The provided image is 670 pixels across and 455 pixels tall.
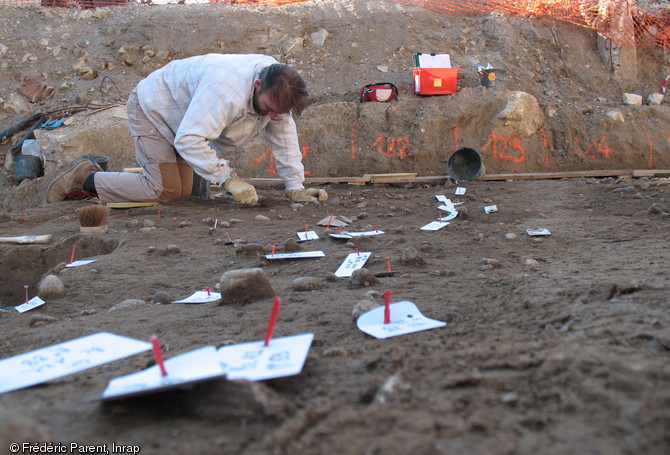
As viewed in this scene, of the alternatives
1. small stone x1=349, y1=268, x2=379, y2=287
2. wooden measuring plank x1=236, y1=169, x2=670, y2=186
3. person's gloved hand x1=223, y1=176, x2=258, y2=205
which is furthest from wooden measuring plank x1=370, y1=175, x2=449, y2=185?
small stone x1=349, y1=268, x2=379, y2=287

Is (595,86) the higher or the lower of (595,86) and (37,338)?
the higher

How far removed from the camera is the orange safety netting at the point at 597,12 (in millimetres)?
7941

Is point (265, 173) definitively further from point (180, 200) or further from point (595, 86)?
point (595, 86)

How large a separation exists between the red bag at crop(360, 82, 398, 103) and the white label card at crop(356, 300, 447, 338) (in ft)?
18.1

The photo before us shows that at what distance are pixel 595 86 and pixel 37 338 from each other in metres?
7.91

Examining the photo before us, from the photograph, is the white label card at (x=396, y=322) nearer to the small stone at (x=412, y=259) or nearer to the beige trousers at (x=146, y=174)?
the small stone at (x=412, y=259)

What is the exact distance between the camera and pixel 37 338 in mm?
1941

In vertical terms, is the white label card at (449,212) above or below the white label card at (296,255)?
below

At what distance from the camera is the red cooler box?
696 cm

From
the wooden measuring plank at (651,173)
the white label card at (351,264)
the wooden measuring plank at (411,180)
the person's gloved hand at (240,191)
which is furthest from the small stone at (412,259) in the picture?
the wooden measuring plank at (651,173)

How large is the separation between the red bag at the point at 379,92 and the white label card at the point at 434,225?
136 inches

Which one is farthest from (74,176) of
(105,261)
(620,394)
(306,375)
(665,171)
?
(665,171)

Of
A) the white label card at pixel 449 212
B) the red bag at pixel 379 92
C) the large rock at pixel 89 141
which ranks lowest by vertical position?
the white label card at pixel 449 212

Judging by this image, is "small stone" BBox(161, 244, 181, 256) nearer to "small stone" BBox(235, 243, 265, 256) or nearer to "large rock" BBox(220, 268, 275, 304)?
"small stone" BBox(235, 243, 265, 256)
